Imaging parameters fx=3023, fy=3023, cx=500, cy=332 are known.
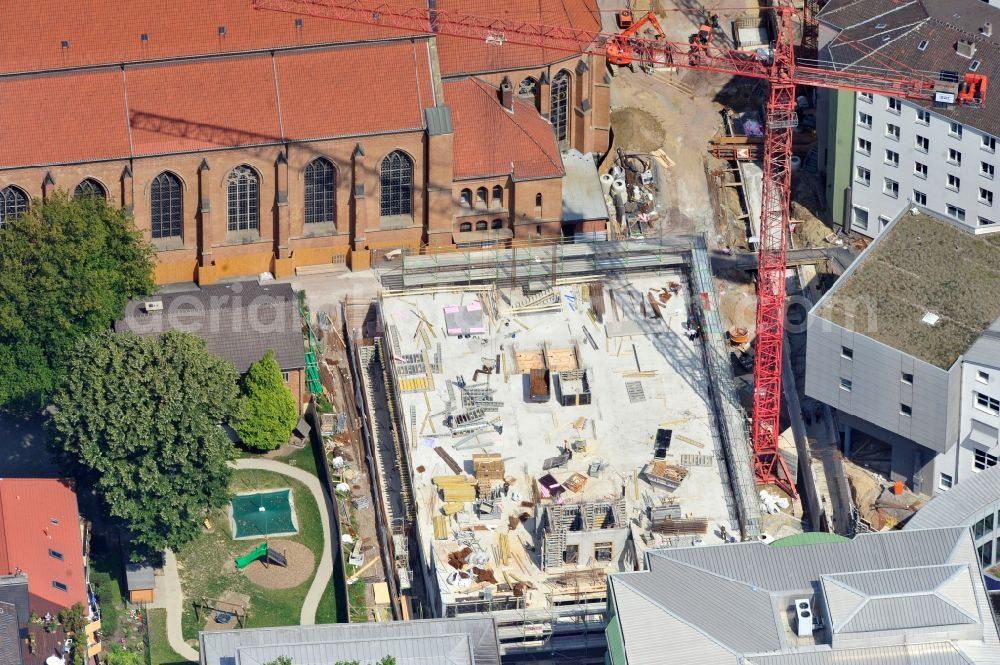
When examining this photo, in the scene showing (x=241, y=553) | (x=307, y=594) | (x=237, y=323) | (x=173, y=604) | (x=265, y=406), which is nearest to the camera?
(x=173, y=604)

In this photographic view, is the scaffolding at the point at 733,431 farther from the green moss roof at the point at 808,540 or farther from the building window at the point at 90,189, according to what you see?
the building window at the point at 90,189

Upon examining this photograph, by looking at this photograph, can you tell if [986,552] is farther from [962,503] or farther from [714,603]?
[714,603]

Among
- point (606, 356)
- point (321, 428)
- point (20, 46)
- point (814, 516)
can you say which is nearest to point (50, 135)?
point (20, 46)

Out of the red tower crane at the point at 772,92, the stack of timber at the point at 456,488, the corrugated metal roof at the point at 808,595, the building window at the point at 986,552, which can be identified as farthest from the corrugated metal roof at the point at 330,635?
the building window at the point at 986,552

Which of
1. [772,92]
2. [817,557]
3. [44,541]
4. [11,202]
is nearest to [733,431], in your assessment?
[817,557]

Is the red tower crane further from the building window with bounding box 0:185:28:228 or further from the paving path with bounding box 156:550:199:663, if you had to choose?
the paving path with bounding box 156:550:199:663

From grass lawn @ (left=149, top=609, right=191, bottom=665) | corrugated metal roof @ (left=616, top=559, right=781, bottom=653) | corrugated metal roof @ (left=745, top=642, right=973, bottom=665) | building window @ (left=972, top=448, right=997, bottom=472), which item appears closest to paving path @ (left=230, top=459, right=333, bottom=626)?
grass lawn @ (left=149, top=609, right=191, bottom=665)

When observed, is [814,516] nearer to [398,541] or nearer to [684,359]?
[684,359]
